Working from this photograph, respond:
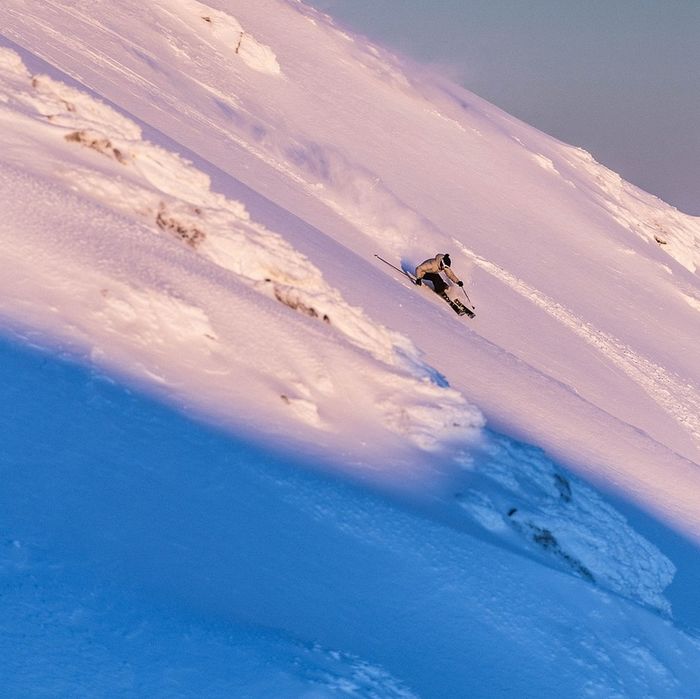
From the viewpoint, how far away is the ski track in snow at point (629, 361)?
18531mm

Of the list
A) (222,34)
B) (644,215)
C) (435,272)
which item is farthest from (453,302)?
(644,215)

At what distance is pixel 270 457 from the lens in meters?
6.82

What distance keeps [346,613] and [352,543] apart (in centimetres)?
79

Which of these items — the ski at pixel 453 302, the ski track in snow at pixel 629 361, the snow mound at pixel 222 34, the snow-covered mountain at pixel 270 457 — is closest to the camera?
the snow-covered mountain at pixel 270 457

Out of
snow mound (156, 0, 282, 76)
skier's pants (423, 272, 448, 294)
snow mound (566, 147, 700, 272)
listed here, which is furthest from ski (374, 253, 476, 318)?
snow mound (566, 147, 700, 272)

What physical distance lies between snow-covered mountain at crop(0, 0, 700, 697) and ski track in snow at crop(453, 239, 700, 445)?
114 centimetres

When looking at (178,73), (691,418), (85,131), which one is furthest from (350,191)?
(85,131)

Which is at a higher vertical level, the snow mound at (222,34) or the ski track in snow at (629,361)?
the snow mound at (222,34)

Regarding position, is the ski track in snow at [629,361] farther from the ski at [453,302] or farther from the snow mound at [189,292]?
the snow mound at [189,292]

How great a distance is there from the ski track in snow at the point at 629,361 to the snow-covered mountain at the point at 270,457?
1.14 m

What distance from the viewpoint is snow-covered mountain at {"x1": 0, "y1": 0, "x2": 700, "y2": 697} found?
15.8ft

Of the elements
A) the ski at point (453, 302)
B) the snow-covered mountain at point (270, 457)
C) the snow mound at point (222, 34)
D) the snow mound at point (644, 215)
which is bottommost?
the snow-covered mountain at point (270, 457)

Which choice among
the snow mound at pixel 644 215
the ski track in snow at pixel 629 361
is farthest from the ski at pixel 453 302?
the snow mound at pixel 644 215

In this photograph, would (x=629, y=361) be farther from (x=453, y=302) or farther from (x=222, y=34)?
(x=222, y=34)
